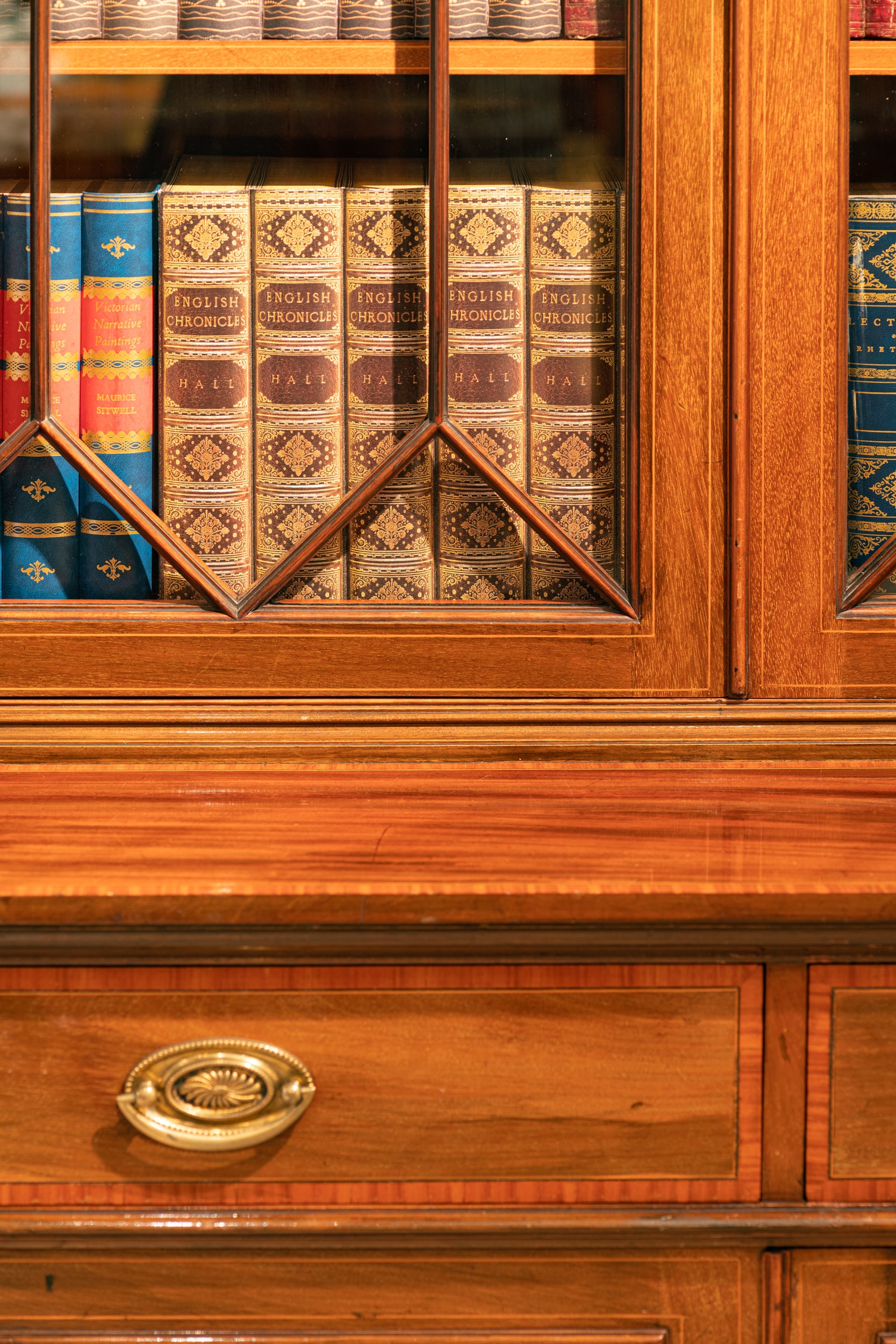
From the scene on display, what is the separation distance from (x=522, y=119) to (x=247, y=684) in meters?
0.41

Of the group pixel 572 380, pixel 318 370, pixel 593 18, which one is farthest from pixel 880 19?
pixel 318 370

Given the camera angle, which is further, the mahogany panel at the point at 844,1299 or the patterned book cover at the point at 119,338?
the patterned book cover at the point at 119,338

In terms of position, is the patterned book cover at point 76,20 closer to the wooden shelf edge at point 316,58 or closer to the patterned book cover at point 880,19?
the wooden shelf edge at point 316,58

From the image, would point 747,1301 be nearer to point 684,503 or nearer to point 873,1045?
point 873,1045

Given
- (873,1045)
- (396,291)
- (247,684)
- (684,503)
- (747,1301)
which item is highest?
(396,291)

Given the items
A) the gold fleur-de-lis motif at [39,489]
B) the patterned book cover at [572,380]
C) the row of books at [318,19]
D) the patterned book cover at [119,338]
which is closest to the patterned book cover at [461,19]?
the row of books at [318,19]

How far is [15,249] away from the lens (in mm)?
760

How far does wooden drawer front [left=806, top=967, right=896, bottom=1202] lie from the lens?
55 centimetres

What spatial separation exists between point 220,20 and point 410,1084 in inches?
26.4

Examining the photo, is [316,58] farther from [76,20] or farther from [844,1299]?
Result: [844,1299]

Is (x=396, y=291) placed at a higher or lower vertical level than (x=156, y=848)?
higher

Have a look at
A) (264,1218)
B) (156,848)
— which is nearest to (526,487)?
(156,848)

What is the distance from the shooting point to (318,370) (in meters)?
0.77

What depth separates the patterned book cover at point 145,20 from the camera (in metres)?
0.76
